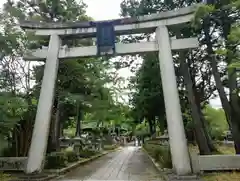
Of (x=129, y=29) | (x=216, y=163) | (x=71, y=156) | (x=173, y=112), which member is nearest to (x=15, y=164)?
(x=71, y=156)

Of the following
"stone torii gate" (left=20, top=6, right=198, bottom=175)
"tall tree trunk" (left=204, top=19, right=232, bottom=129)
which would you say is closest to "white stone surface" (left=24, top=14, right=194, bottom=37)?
"stone torii gate" (left=20, top=6, right=198, bottom=175)

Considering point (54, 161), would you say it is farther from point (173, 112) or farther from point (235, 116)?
point (235, 116)

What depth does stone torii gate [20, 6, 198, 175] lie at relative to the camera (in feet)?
29.2

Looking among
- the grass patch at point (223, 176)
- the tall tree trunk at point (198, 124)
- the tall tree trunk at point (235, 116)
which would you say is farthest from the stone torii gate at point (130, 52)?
the tall tree trunk at point (235, 116)

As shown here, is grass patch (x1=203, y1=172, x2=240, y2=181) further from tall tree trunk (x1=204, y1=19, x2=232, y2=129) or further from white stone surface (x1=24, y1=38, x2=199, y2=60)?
white stone surface (x1=24, y1=38, x2=199, y2=60)

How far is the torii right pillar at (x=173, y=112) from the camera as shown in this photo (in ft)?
28.2

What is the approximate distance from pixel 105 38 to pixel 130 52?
1.13m

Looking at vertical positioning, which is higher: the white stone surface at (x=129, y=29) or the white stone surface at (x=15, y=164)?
the white stone surface at (x=129, y=29)

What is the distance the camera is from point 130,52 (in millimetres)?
10180

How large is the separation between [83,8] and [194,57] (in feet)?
22.9

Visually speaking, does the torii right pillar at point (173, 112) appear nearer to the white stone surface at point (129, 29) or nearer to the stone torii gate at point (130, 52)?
the stone torii gate at point (130, 52)

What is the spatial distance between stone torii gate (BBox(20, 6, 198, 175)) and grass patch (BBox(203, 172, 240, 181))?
0.68 meters

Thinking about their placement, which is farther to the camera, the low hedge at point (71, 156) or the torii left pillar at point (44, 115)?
the low hedge at point (71, 156)

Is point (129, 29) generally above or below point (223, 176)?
above
